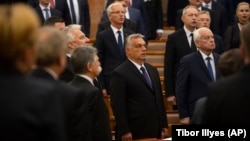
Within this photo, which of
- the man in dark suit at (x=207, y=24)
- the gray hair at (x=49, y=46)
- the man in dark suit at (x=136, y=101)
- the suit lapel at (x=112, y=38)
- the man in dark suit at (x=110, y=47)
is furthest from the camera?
the man in dark suit at (x=207, y=24)

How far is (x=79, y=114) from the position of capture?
716 cm

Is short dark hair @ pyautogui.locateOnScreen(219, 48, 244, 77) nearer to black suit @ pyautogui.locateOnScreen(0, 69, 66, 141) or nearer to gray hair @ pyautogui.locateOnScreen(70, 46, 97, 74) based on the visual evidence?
gray hair @ pyautogui.locateOnScreen(70, 46, 97, 74)

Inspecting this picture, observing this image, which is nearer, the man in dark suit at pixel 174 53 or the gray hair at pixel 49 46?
the gray hair at pixel 49 46

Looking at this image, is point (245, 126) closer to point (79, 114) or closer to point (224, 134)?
point (224, 134)

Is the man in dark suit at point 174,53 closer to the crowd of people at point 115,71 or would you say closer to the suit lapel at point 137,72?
the crowd of people at point 115,71

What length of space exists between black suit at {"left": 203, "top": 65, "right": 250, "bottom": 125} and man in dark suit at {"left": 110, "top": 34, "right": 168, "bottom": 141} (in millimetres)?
4814

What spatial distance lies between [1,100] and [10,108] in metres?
0.05

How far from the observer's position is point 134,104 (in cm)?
947

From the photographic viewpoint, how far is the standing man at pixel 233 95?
4508mm

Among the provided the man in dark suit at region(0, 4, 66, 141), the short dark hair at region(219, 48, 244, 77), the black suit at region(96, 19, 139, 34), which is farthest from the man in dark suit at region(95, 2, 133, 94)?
the man in dark suit at region(0, 4, 66, 141)

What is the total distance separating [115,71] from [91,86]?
2.16 meters

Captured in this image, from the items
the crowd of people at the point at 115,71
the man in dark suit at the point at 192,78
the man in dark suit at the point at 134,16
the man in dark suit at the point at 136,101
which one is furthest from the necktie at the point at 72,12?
the man in dark suit at the point at 136,101

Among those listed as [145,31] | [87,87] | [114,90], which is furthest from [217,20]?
[87,87]

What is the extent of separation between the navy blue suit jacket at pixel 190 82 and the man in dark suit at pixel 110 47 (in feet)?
4.29
